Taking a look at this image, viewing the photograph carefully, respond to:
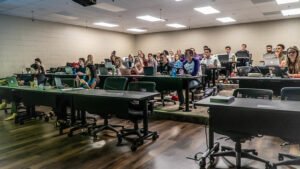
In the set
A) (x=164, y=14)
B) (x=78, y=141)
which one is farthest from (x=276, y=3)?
(x=78, y=141)

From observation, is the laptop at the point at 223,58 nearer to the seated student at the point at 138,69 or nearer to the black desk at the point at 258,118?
the seated student at the point at 138,69

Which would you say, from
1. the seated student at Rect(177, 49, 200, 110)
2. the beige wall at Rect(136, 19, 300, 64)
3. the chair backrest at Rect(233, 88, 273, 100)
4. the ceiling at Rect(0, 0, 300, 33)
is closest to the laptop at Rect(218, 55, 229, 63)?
the ceiling at Rect(0, 0, 300, 33)

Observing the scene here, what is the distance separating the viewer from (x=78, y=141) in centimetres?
378

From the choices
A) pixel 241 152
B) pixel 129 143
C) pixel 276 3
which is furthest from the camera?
pixel 276 3

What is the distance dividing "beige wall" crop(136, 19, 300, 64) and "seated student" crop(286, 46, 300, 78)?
7311 millimetres

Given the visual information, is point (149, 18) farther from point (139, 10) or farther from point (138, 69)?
point (138, 69)

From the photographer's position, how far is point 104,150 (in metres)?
3.36

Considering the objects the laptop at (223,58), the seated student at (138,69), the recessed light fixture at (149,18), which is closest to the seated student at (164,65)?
the seated student at (138,69)

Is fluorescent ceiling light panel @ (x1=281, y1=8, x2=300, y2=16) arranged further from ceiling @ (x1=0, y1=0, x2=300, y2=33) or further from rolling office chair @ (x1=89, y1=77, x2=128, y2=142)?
rolling office chair @ (x1=89, y1=77, x2=128, y2=142)

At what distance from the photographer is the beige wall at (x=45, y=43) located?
880cm

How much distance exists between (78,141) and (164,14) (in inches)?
263

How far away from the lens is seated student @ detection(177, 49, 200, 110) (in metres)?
5.42

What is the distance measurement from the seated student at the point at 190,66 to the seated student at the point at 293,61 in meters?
1.81

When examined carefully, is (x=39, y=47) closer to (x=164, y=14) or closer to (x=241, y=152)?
(x=164, y=14)
